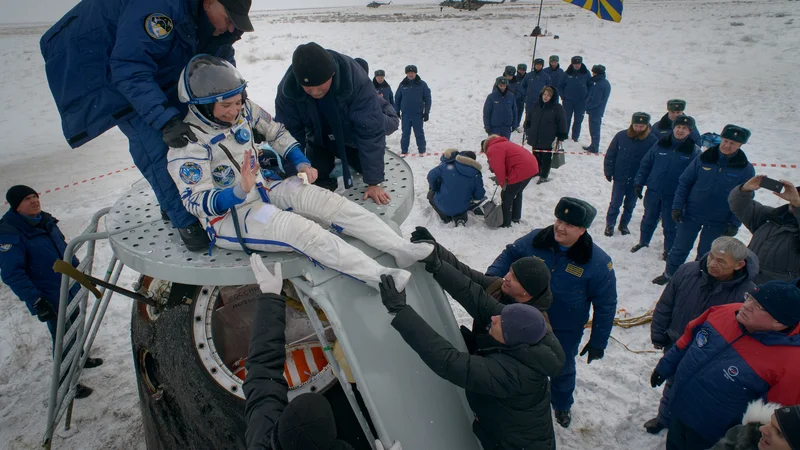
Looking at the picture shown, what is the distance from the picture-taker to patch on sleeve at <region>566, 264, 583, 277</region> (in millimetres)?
3566

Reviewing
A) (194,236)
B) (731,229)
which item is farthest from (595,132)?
(194,236)

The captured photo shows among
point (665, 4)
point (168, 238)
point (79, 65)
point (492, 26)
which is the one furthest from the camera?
point (665, 4)

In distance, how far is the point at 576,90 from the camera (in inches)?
436

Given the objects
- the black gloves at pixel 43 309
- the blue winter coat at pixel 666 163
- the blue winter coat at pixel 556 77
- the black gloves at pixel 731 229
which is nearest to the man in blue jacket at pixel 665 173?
the blue winter coat at pixel 666 163

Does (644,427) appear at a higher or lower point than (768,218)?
lower

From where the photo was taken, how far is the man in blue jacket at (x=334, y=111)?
280 centimetres

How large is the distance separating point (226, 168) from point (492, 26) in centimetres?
2585

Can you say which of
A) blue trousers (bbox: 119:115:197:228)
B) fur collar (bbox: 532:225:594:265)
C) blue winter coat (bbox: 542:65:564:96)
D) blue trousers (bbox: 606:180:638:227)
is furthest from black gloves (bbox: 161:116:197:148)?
blue winter coat (bbox: 542:65:564:96)

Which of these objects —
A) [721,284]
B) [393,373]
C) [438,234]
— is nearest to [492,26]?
[438,234]

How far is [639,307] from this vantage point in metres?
5.63

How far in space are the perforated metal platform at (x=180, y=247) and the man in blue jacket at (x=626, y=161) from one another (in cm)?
489

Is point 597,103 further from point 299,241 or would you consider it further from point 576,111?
point 299,241

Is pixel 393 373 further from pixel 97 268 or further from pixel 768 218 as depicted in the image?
pixel 97 268

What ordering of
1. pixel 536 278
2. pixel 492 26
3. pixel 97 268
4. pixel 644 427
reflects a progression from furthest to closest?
pixel 492 26 < pixel 97 268 < pixel 644 427 < pixel 536 278
